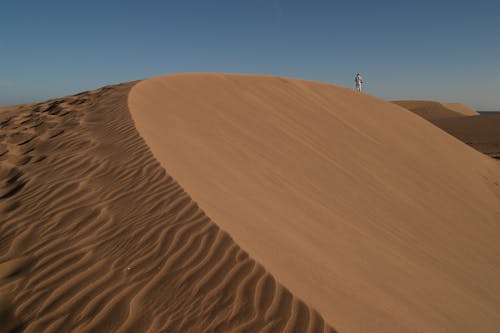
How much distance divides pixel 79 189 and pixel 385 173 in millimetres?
6803

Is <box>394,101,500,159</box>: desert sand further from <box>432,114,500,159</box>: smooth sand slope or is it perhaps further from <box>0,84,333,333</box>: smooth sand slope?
<box>0,84,333,333</box>: smooth sand slope

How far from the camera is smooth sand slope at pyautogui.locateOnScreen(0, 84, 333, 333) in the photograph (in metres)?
2.27

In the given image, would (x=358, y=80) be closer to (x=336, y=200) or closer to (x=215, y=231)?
(x=336, y=200)

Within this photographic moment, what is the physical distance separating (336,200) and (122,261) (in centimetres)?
371

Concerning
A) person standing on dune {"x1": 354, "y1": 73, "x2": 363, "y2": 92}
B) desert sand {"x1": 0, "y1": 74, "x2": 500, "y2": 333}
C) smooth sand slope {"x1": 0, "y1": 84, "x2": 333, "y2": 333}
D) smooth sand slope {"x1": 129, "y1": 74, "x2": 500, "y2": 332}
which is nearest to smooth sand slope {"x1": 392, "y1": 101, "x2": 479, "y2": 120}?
person standing on dune {"x1": 354, "y1": 73, "x2": 363, "y2": 92}

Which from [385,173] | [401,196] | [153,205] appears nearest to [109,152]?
[153,205]

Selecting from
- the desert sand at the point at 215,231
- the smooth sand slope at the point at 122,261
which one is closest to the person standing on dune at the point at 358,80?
the desert sand at the point at 215,231

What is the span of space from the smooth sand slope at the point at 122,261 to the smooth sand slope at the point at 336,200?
0.76 ft

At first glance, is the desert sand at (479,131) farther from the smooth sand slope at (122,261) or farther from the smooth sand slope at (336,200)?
the smooth sand slope at (122,261)

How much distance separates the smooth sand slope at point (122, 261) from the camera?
7.46 ft

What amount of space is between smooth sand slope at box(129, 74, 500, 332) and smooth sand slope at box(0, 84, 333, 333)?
232mm

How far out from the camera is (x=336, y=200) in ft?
18.1

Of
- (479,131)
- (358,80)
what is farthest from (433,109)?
(358,80)

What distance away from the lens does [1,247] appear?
3141mm
